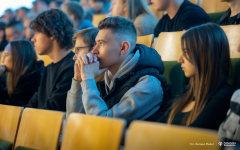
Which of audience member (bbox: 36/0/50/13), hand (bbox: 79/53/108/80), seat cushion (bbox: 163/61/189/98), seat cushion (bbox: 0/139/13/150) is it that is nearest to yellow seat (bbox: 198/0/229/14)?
seat cushion (bbox: 163/61/189/98)

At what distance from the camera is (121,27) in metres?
1.63

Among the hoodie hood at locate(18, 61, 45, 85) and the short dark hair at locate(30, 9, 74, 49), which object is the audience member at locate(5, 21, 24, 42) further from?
the short dark hair at locate(30, 9, 74, 49)

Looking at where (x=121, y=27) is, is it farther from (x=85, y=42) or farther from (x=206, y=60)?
(x=206, y=60)

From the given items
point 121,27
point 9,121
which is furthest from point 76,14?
point 9,121

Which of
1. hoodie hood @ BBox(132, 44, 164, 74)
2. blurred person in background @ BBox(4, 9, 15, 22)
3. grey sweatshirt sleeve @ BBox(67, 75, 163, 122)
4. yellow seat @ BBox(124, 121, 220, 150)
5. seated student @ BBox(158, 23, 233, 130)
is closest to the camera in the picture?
yellow seat @ BBox(124, 121, 220, 150)

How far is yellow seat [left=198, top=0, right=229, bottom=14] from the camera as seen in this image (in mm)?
2639

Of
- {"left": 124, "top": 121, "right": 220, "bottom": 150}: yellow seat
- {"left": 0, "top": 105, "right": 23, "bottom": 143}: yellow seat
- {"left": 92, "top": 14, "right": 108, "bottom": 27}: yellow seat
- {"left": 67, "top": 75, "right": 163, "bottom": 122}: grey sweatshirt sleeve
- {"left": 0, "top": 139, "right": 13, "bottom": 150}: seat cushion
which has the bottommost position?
{"left": 0, "top": 139, "right": 13, "bottom": 150}: seat cushion

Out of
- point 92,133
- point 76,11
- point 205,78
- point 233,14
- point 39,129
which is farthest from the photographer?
point 76,11

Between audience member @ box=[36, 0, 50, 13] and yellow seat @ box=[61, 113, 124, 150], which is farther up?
audience member @ box=[36, 0, 50, 13]

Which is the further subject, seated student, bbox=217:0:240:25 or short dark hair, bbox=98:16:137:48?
seated student, bbox=217:0:240:25

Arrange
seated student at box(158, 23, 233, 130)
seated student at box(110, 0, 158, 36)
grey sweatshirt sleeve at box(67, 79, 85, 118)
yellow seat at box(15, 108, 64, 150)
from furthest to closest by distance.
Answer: seated student at box(110, 0, 158, 36) → grey sweatshirt sleeve at box(67, 79, 85, 118) → yellow seat at box(15, 108, 64, 150) → seated student at box(158, 23, 233, 130)

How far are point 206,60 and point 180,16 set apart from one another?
1218 mm

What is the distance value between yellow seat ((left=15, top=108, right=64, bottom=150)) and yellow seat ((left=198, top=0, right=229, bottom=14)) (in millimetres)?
2145

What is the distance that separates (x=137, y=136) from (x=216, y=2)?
234cm
